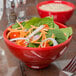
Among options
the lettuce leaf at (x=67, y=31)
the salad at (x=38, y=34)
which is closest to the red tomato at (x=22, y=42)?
the salad at (x=38, y=34)

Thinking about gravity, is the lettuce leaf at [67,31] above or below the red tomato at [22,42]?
above

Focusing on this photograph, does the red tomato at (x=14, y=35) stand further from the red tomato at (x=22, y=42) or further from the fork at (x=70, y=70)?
the fork at (x=70, y=70)

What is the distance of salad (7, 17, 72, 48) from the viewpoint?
2.15 ft

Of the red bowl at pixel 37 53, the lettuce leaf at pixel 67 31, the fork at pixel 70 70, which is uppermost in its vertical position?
the lettuce leaf at pixel 67 31

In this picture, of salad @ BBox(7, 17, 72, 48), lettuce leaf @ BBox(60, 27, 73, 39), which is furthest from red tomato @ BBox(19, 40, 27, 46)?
lettuce leaf @ BBox(60, 27, 73, 39)

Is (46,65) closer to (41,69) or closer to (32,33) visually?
(41,69)

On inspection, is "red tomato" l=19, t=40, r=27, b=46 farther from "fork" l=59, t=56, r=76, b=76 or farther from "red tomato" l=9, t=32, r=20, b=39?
"fork" l=59, t=56, r=76, b=76

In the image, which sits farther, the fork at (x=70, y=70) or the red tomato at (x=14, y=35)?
the red tomato at (x=14, y=35)

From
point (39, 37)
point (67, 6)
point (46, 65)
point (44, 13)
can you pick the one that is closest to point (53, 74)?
point (46, 65)

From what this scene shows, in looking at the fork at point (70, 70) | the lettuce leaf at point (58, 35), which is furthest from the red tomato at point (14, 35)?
the fork at point (70, 70)

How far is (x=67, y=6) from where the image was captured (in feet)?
3.84

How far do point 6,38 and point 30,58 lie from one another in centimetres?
12

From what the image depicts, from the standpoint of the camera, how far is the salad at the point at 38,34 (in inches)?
25.8

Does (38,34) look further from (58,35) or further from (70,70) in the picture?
(70,70)
